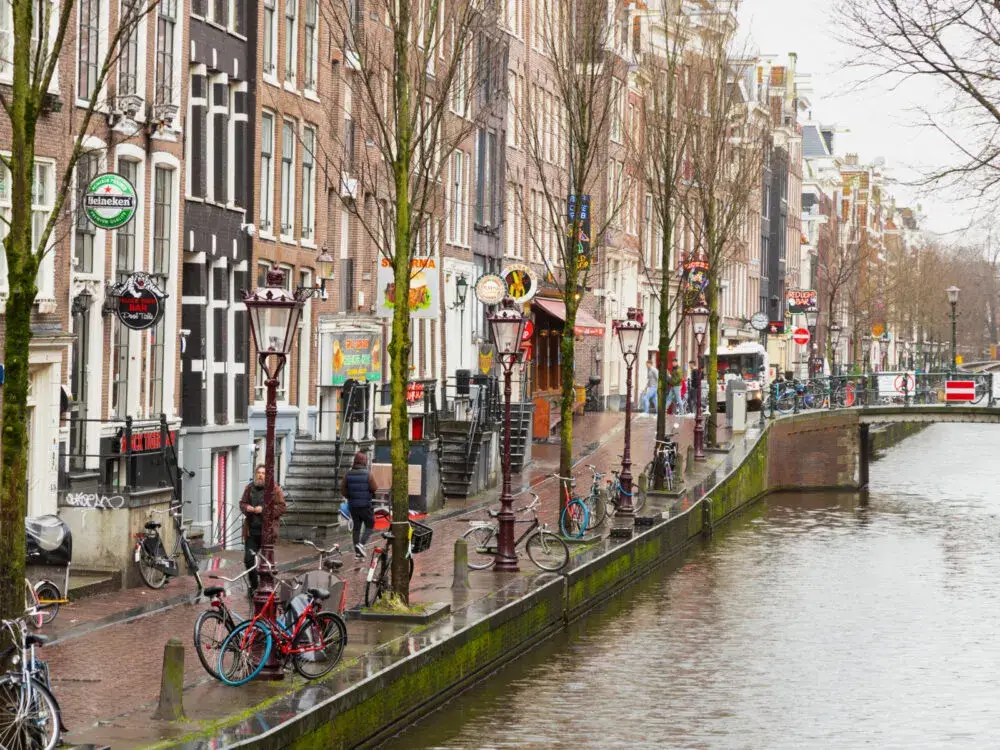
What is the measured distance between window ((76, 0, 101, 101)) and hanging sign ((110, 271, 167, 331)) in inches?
111

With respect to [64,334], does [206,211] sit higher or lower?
higher

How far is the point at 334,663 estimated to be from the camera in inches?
756

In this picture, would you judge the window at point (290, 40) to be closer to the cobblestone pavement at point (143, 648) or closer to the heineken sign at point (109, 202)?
the cobblestone pavement at point (143, 648)

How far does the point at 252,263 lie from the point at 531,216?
24.8 metres

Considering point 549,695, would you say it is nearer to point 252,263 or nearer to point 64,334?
point 64,334

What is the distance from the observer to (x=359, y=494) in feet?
99.5

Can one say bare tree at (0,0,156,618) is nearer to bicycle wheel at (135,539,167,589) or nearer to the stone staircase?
bicycle wheel at (135,539,167,589)

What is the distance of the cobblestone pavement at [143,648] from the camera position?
1697 centimetres

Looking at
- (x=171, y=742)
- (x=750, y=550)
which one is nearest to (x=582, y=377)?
(x=750, y=550)

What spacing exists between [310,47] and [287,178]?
9.87 ft

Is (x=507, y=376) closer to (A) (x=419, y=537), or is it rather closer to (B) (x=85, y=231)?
(A) (x=419, y=537)

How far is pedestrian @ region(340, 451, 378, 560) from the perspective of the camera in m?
30.3

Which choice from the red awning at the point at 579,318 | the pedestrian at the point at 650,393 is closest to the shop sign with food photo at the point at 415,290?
the red awning at the point at 579,318

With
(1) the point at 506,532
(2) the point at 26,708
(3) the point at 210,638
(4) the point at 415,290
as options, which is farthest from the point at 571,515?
(2) the point at 26,708
